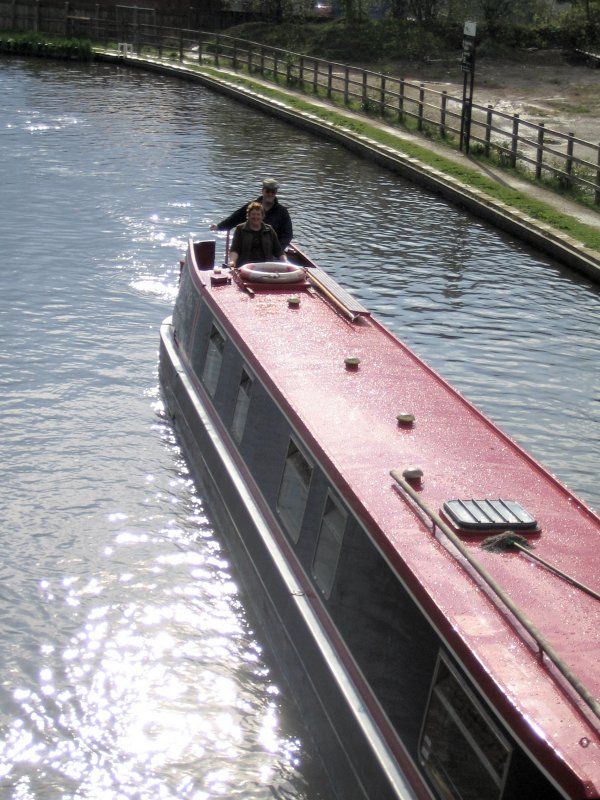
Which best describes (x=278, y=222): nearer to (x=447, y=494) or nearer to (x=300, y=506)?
(x=300, y=506)

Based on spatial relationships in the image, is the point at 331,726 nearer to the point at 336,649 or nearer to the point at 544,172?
the point at 336,649

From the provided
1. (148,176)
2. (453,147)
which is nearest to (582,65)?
(453,147)

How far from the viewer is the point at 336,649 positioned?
7.09 m

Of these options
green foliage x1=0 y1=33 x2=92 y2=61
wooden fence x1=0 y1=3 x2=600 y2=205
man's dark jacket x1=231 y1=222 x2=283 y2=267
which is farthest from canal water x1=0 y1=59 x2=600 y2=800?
green foliage x1=0 y1=33 x2=92 y2=61

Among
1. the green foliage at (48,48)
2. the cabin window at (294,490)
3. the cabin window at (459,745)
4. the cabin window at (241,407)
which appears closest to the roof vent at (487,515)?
the cabin window at (459,745)

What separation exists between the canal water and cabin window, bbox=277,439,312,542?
1185 millimetres

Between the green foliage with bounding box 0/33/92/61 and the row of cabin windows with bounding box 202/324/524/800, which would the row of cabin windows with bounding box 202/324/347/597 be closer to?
the row of cabin windows with bounding box 202/324/524/800

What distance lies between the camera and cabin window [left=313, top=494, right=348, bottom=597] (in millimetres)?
7320

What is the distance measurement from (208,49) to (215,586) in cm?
4696

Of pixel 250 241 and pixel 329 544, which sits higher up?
pixel 250 241

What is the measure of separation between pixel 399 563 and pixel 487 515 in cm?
64

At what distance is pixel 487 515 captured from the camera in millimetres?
6531

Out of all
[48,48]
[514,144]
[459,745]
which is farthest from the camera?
[48,48]

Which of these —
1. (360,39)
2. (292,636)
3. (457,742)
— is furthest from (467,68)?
(360,39)
